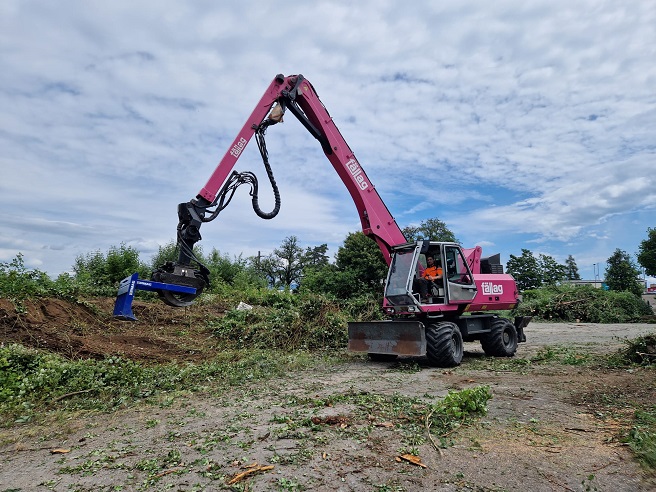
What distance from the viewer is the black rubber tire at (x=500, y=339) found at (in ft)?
35.5

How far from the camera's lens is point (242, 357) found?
32.4 ft

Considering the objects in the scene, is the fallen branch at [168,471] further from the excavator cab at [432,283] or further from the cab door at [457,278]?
the cab door at [457,278]

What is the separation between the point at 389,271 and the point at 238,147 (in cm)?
392

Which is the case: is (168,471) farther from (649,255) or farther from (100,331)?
(649,255)

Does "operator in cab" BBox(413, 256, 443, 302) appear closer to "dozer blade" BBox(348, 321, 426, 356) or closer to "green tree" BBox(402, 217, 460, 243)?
"dozer blade" BBox(348, 321, 426, 356)

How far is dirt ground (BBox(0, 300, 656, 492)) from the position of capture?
12.3ft

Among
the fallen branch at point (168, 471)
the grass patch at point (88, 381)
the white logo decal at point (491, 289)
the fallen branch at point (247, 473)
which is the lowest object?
the fallen branch at point (168, 471)

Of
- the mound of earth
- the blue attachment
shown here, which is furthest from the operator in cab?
the mound of earth

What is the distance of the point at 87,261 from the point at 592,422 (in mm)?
29555

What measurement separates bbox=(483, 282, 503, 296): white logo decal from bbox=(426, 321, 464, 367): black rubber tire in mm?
1846

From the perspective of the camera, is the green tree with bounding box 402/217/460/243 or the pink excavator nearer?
the pink excavator

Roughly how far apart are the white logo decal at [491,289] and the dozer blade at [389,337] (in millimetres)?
2663

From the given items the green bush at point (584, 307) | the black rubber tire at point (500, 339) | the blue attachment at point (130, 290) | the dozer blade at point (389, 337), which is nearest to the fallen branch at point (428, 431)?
the dozer blade at point (389, 337)

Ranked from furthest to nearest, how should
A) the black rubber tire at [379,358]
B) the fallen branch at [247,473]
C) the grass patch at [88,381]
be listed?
1. the black rubber tire at [379,358]
2. the grass patch at [88,381]
3. the fallen branch at [247,473]
